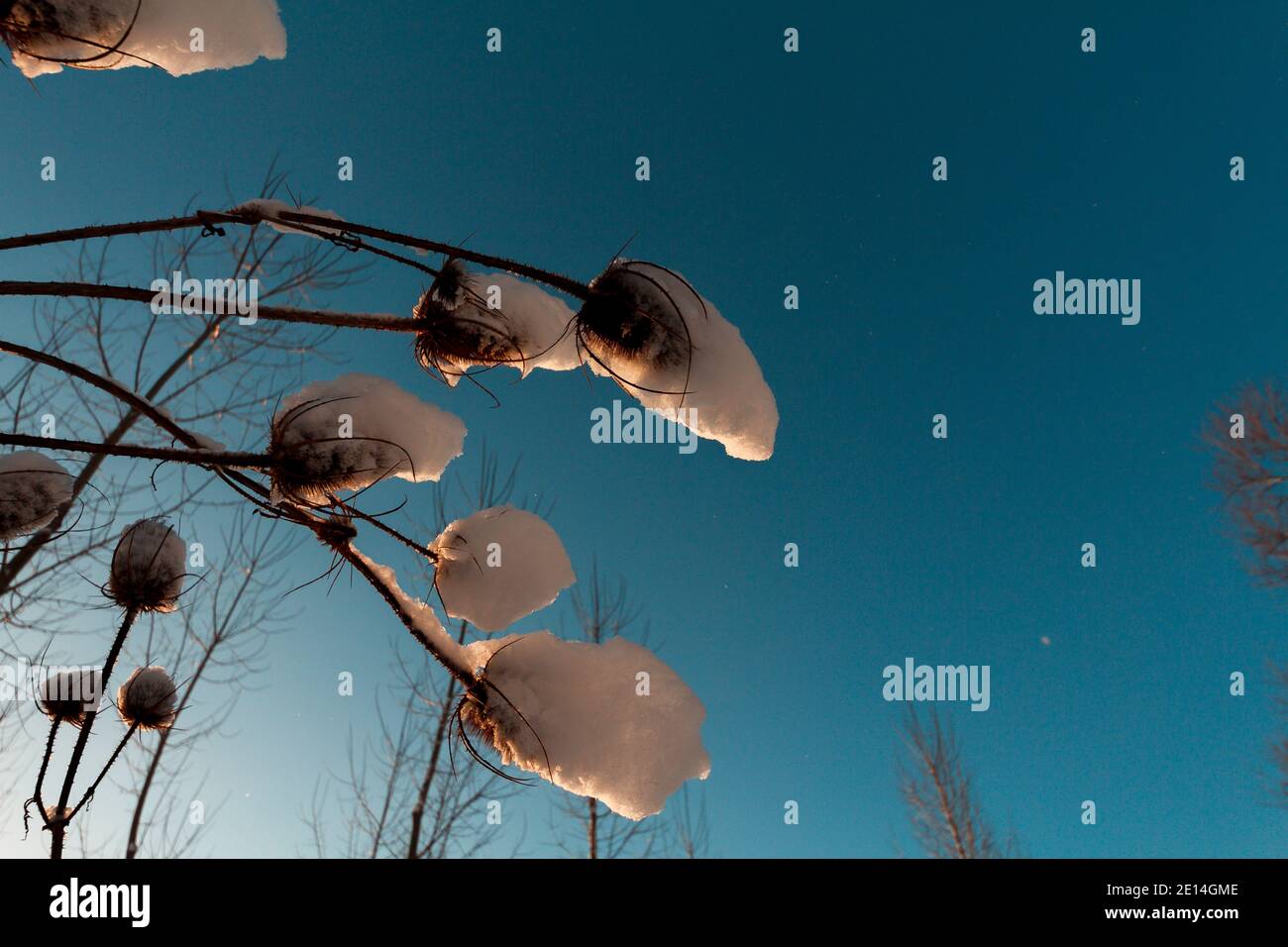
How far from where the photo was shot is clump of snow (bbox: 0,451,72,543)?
129cm

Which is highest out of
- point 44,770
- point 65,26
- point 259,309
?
point 65,26

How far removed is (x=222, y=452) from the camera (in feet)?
3.38

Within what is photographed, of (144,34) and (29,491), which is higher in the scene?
(144,34)

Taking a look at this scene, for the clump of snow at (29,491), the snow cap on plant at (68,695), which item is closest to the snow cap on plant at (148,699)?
the snow cap on plant at (68,695)

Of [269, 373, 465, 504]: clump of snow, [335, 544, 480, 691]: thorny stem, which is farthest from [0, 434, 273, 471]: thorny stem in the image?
[335, 544, 480, 691]: thorny stem

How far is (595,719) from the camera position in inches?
40.6

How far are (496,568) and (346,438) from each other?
0.33 metres

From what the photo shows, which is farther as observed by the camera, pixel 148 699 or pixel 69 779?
pixel 148 699

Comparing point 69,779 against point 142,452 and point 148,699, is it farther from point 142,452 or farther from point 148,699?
point 148,699

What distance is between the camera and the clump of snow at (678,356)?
1063 millimetres

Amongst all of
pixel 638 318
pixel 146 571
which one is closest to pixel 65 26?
pixel 638 318

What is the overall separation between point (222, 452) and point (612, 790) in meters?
0.79
